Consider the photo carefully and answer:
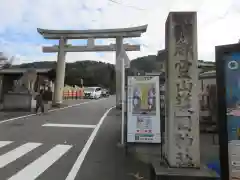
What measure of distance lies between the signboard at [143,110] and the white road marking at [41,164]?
6.72ft

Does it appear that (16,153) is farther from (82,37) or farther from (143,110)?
(82,37)

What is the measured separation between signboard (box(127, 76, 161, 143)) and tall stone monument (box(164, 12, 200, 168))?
3818mm

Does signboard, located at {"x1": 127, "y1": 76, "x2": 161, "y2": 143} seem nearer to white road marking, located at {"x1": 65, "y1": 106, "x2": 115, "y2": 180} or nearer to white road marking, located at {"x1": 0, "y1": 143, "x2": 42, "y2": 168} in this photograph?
white road marking, located at {"x1": 65, "y1": 106, "x2": 115, "y2": 180}

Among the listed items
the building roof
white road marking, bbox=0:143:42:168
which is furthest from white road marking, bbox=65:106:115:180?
the building roof

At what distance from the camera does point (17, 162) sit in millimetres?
7324

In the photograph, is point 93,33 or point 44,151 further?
point 93,33

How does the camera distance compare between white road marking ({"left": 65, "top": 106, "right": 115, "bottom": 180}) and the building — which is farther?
the building

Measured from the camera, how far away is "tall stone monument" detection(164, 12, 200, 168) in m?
→ 4.85

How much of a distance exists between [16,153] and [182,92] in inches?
213

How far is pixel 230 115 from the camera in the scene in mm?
4156

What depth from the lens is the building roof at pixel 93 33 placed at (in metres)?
26.7

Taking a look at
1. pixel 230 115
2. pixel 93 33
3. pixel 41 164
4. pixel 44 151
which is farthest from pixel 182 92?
pixel 93 33

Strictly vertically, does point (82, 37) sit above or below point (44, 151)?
above

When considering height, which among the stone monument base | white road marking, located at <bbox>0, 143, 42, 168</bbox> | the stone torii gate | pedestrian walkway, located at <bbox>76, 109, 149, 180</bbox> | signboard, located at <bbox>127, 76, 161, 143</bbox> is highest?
the stone torii gate
